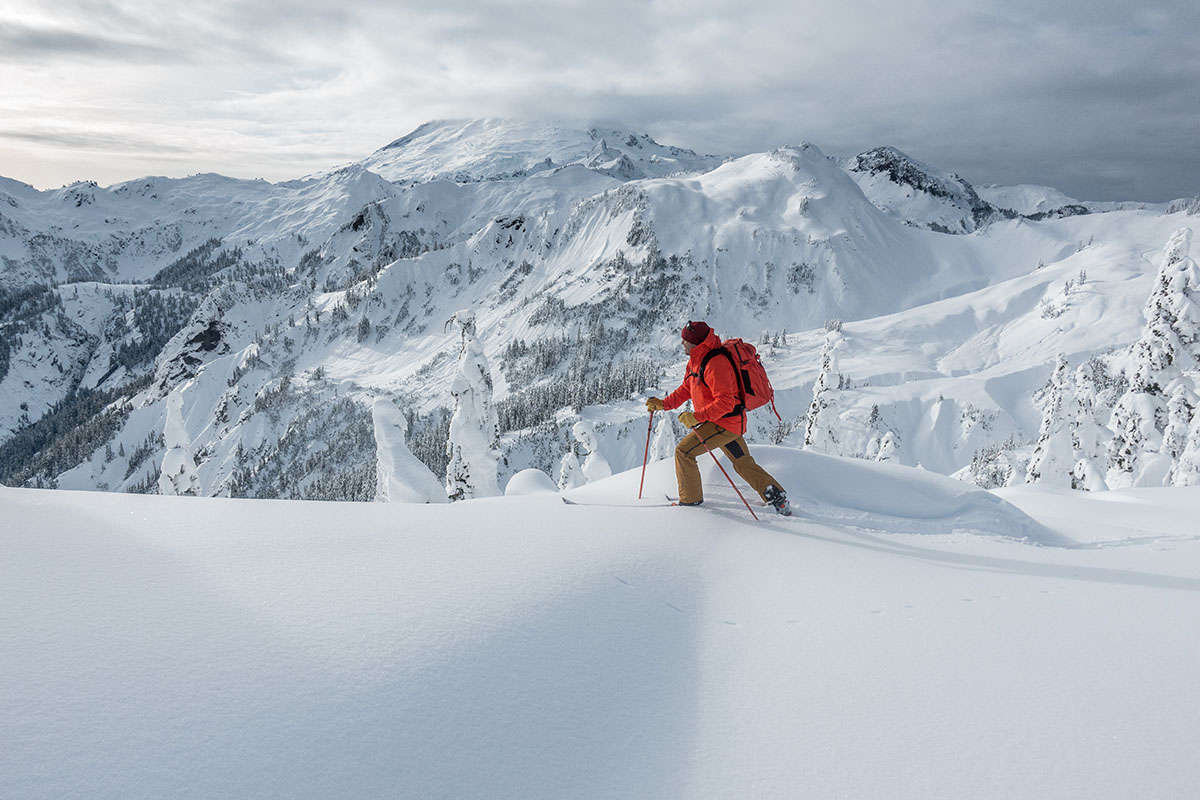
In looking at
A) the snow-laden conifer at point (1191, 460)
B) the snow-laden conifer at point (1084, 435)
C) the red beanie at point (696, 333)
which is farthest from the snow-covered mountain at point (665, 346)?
the red beanie at point (696, 333)

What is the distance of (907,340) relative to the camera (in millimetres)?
119750

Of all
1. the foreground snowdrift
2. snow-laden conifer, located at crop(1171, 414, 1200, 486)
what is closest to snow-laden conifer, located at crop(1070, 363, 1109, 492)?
snow-laden conifer, located at crop(1171, 414, 1200, 486)

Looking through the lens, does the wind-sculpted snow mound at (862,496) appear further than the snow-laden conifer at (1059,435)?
No

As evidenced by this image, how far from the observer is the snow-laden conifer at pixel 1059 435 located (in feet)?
87.8

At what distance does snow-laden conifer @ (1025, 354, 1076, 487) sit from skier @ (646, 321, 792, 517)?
27259mm

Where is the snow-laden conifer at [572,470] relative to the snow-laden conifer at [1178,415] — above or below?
below

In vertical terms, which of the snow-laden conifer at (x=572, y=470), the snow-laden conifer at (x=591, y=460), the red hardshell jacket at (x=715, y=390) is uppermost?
the red hardshell jacket at (x=715, y=390)

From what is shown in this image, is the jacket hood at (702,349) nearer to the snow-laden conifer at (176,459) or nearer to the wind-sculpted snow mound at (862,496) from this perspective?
the wind-sculpted snow mound at (862,496)

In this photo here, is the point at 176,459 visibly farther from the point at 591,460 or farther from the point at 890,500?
the point at 890,500

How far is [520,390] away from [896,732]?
139053 mm

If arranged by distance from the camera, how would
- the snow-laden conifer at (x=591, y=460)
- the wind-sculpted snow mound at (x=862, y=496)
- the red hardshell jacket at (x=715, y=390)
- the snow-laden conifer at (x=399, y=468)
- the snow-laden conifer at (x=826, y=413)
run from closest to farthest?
1. the red hardshell jacket at (x=715, y=390)
2. the wind-sculpted snow mound at (x=862, y=496)
3. the snow-laden conifer at (x=399, y=468)
4. the snow-laden conifer at (x=591, y=460)
5. the snow-laden conifer at (x=826, y=413)

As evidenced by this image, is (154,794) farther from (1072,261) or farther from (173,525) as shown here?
(1072,261)

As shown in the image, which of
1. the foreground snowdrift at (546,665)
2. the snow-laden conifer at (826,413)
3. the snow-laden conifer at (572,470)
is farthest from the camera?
the snow-laden conifer at (826,413)

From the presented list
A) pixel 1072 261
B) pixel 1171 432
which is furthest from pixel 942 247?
pixel 1171 432
